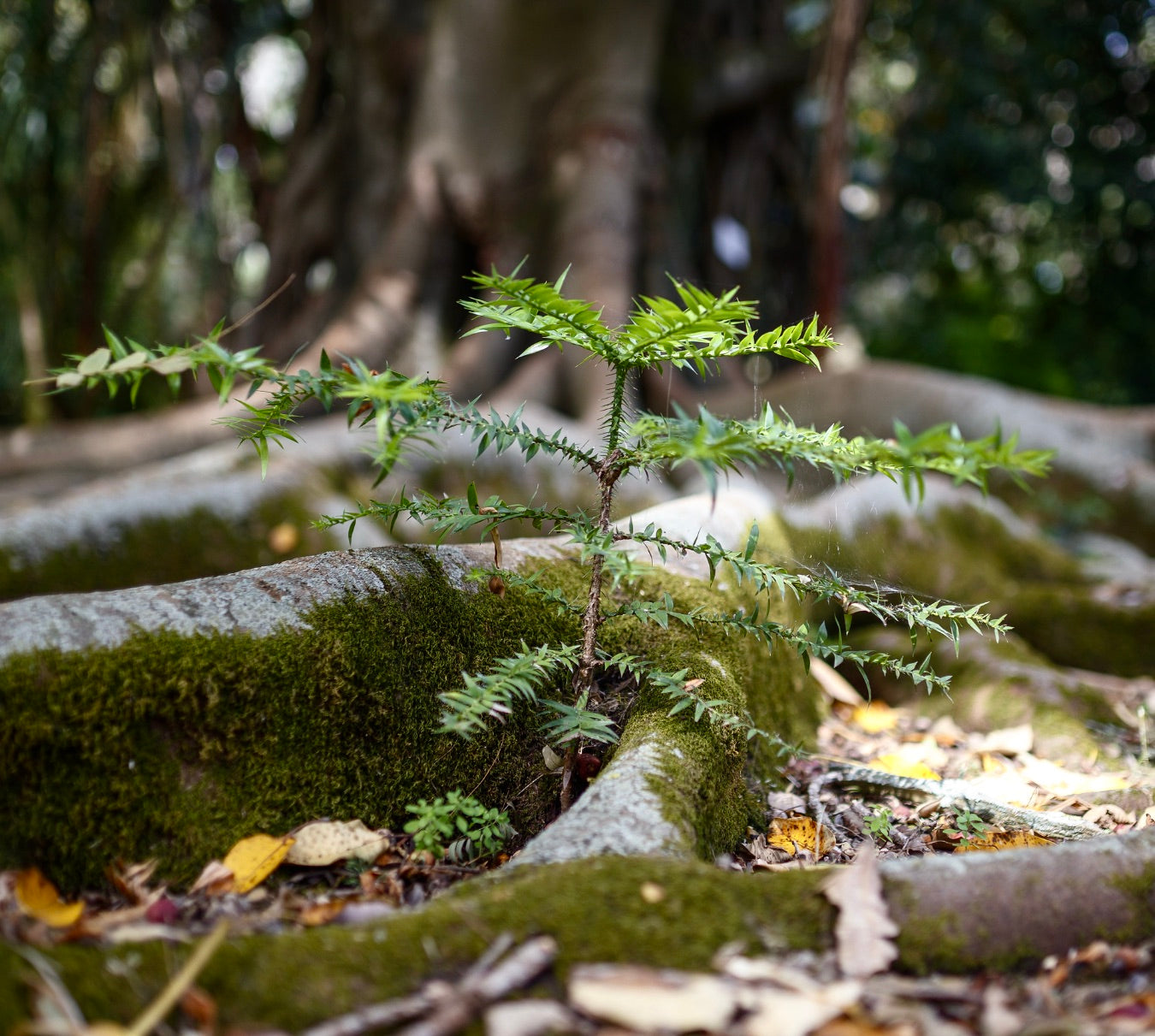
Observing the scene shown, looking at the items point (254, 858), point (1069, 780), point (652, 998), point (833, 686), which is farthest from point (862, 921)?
point (833, 686)

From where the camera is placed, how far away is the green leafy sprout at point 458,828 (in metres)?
1.46

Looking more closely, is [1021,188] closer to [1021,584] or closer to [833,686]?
[1021,584]

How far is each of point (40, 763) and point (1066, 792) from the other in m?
2.17

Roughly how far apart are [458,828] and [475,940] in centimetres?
54

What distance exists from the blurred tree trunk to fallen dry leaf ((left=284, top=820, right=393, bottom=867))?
3614 mm

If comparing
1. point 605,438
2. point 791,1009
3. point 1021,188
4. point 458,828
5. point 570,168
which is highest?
point 1021,188

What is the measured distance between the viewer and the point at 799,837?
1737mm

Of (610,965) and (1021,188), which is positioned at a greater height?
(1021,188)

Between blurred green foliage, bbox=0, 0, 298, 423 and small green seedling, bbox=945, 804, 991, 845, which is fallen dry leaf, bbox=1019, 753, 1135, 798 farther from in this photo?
blurred green foliage, bbox=0, 0, 298, 423

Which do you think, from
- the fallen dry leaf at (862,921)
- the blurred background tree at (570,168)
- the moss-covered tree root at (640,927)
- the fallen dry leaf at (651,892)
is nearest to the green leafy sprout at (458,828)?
the moss-covered tree root at (640,927)

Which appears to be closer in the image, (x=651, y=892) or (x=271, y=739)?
(x=651, y=892)

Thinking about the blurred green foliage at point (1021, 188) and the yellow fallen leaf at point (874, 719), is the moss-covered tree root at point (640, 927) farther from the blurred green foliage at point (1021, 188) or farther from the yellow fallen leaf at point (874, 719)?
the blurred green foliage at point (1021, 188)

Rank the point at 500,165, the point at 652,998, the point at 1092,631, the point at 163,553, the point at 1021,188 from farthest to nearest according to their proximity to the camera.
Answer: the point at 1021,188
the point at 500,165
the point at 1092,631
the point at 163,553
the point at 652,998

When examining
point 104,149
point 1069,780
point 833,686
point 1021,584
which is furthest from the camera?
point 104,149
